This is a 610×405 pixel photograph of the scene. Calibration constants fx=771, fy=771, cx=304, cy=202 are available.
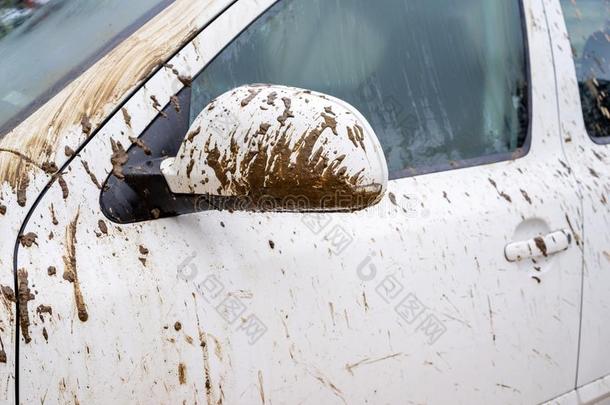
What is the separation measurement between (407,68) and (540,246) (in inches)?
22.5

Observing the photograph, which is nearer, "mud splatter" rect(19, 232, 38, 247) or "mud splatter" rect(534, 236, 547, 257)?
"mud splatter" rect(19, 232, 38, 247)

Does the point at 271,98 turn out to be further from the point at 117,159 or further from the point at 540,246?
the point at 540,246

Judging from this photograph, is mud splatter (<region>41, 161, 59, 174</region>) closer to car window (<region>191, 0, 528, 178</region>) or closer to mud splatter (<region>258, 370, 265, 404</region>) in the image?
car window (<region>191, 0, 528, 178</region>)

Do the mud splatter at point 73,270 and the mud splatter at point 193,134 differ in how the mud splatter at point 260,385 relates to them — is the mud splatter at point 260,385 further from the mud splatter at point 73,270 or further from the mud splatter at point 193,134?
the mud splatter at point 193,134

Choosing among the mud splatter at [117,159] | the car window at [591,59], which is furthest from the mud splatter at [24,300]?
the car window at [591,59]

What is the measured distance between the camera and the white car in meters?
1.32

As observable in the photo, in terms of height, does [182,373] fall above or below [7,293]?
below

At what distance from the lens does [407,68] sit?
195 centimetres

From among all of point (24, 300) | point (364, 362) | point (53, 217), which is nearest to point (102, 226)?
point (53, 217)

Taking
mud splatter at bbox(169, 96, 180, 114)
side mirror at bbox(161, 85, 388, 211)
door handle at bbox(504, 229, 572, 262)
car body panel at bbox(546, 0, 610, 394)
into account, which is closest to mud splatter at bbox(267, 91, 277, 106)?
side mirror at bbox(161, 85, 388, 211)

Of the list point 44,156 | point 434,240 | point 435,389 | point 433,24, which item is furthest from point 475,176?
point 44,156

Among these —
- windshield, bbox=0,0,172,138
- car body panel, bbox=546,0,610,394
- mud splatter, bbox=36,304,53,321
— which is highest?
windshield, bbox=0,0,172,138

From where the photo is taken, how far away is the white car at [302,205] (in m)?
1.32

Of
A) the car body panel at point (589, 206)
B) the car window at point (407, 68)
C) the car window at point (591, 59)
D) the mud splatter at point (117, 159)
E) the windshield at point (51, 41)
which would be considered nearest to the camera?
the mud splatter at point (117, 159)
